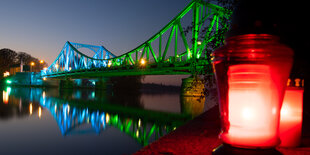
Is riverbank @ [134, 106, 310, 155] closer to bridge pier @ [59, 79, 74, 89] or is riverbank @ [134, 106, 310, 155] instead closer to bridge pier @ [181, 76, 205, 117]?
bridge pier @ [181, 76, 205, 117]

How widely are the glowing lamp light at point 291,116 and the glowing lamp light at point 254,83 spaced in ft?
7.54

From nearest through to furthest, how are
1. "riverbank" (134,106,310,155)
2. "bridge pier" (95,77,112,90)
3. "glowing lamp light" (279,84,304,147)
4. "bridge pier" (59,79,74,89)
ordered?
"glowing lamp light" (279,84,304,147), "riverbank" (134,106,310,155), "bridge pier" (59,79,74,89), "bridge pier" (95,77,112,90)

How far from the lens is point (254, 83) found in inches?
42.3

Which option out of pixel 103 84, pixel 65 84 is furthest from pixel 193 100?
pixel 65 84

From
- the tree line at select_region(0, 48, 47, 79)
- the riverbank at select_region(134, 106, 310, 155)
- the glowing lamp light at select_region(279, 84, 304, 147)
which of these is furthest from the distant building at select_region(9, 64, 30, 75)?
the glowing lamp light at select_region(279, 84, 304, 147)

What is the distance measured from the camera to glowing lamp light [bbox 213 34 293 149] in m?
1.06

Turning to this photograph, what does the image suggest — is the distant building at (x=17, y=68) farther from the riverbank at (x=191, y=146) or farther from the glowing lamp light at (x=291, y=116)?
the glowing lamp light at (x=291, y=116)

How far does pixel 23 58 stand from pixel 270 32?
343 feet

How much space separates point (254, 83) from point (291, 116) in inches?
103

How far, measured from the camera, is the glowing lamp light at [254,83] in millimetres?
1058

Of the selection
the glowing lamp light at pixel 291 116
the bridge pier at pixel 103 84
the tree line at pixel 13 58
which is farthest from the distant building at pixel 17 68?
the glowing lamp light at pixel 291 116

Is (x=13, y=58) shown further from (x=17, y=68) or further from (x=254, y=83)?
(x=254, y=83)

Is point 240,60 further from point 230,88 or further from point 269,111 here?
point 269,111

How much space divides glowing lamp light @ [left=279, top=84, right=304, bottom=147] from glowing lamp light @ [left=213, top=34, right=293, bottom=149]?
2.30 meters
